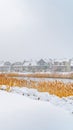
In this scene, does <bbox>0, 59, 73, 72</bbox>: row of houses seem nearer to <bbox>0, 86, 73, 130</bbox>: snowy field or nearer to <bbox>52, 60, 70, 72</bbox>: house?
<bbox>52, 60, 70, 72</bbox>: house

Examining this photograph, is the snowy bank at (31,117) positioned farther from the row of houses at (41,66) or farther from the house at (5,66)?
the house at (5,66)

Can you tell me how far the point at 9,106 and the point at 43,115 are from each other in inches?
39.6

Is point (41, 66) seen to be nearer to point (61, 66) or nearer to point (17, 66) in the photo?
point (61, 66)

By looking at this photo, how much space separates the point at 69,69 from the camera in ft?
202

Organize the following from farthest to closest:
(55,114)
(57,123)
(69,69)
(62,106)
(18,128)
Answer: (69,69) → (62,106) → (55,114) → (57,123) → (18,128)

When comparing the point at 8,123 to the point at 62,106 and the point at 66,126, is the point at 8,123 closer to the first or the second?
the point at 66,126

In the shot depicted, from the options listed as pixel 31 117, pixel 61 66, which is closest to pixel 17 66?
pixel 61 66

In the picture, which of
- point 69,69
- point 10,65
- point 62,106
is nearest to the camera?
point 62,106

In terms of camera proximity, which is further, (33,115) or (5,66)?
(5,66)

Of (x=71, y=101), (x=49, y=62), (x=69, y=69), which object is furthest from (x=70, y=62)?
(x=71, y=101)

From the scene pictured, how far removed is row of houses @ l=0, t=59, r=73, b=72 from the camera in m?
62.8

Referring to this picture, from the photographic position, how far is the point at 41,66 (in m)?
67.6

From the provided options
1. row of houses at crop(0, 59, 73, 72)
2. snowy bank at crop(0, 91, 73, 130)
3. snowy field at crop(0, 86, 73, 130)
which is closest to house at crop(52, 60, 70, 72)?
row of houses at crop(0, 59, 73, 72)

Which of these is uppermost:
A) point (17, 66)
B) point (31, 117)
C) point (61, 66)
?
point (17, 66)
